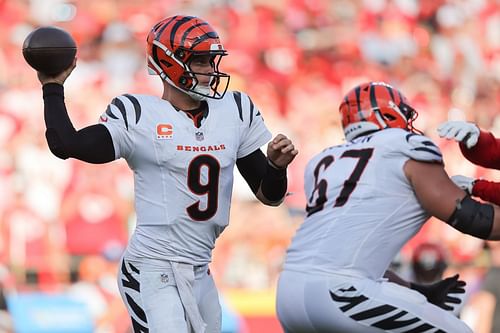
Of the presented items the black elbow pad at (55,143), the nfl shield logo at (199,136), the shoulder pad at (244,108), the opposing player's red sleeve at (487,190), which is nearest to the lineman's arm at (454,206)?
the opposing player's red sleeve at (487,190)

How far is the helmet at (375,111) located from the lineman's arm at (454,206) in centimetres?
59

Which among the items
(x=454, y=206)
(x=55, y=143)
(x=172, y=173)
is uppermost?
(x=55, y=143)

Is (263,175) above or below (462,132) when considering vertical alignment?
below

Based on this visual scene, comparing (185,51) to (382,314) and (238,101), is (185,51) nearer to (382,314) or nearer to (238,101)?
(238,101)

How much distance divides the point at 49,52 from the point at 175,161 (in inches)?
24.2

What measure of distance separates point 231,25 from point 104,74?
163 cm

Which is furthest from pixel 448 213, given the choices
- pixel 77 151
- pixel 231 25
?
pixel 231 25

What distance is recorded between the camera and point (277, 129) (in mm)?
10203

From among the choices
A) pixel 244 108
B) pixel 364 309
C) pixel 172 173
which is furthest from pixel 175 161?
pixel 364 309

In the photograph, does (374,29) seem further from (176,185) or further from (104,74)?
(176,185)

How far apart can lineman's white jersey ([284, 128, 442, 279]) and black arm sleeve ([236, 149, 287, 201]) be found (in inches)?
9.5

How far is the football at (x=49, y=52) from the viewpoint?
361cm

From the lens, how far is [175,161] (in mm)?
3695

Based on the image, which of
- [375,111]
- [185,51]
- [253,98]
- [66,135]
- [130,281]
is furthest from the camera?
[253,98]
